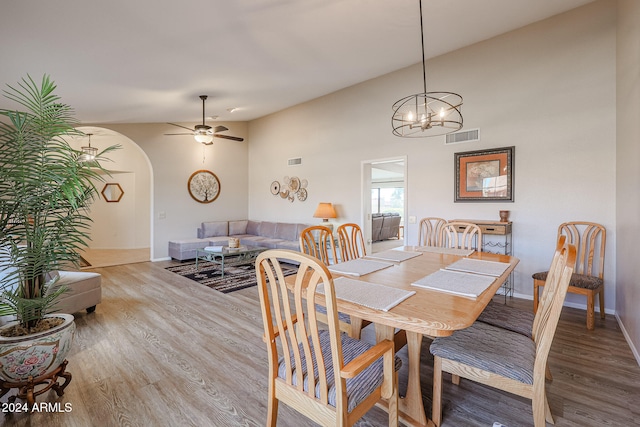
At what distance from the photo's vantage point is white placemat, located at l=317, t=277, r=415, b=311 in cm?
142

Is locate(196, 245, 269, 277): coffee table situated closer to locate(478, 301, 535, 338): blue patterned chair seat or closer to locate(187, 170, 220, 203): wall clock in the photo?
locate(187, 170, 220, 203): wall clock

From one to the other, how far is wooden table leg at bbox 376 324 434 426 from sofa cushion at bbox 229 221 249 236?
6.23 m

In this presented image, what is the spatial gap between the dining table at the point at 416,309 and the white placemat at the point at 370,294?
0.02 m

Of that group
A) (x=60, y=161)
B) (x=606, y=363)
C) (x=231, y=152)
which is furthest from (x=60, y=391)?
(x=231, y=152)

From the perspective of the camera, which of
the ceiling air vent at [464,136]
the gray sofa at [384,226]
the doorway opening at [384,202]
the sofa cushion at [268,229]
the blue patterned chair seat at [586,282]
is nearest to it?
the blue patterned chair seat at [586,282]

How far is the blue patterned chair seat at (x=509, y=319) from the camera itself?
1838 mm

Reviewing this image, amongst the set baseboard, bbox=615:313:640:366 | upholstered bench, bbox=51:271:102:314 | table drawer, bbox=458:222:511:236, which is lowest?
baseboard, bbox=615:313:640:366

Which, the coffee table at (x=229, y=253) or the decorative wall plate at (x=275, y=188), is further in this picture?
the decorative wall plate at (x=275, y=188)

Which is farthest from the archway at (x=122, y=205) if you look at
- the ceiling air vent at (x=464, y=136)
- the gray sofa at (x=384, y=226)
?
the ceiling air vent at (x=464, y=136)

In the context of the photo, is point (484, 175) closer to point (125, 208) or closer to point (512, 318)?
point (512, 318)

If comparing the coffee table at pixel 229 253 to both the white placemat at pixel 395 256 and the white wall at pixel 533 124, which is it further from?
the white placemat at pixel 395 256

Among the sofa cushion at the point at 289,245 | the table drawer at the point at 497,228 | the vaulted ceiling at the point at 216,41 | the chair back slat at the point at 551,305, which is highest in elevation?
the vaulted ceiling at the point at 216,41

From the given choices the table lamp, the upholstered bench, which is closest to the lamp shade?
the table lamp

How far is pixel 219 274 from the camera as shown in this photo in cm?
509
